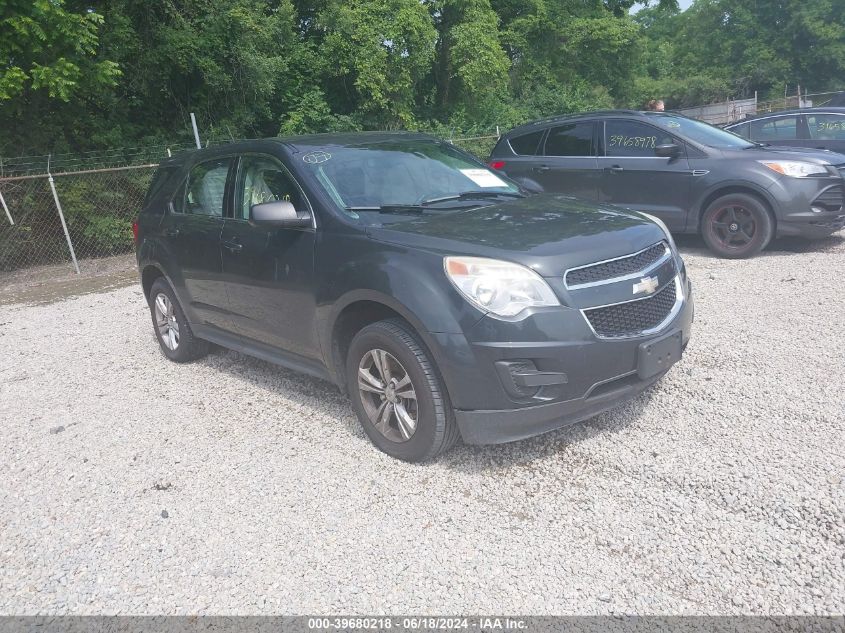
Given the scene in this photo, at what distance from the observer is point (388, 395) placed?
12.0ft

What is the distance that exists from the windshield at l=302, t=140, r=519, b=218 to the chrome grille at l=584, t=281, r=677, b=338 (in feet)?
4.22

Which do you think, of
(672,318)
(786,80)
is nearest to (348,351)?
(672,318)

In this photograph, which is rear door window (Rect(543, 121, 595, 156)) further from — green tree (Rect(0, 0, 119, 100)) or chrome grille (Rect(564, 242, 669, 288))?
green tree (Rect(0, 0, 119, 100))

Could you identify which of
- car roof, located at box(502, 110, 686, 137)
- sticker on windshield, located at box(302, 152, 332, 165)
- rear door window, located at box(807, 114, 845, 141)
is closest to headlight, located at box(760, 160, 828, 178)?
car roof, located at box(502, 110, 686, 137)

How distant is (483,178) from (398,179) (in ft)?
2.29

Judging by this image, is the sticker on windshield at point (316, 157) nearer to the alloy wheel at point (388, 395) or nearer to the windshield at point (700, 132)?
the alloy wheel at point (388, 395)

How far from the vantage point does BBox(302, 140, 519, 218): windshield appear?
4086 millimetres

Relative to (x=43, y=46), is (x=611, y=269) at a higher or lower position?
lower

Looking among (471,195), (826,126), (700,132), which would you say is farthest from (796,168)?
(471,195)

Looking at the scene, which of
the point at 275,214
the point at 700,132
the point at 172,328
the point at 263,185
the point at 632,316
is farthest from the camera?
the point at 700,132

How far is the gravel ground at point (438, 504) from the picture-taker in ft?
8.84

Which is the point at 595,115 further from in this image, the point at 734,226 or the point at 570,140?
the point at 734,226

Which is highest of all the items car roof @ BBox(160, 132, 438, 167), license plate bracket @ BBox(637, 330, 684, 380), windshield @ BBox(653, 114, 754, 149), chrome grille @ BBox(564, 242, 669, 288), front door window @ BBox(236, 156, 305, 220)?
car roof @ BBox(160, 132, 438, 167)

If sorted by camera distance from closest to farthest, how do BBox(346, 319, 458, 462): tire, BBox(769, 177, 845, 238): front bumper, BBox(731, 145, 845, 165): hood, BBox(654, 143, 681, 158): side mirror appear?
BBox(346, 319, 458, 462): tire, BBox(769, 177, 845, 238): front bumper, BBox(731, 145, 845, 165): hood, BBox(654, 143, 681, 158): side mirror
